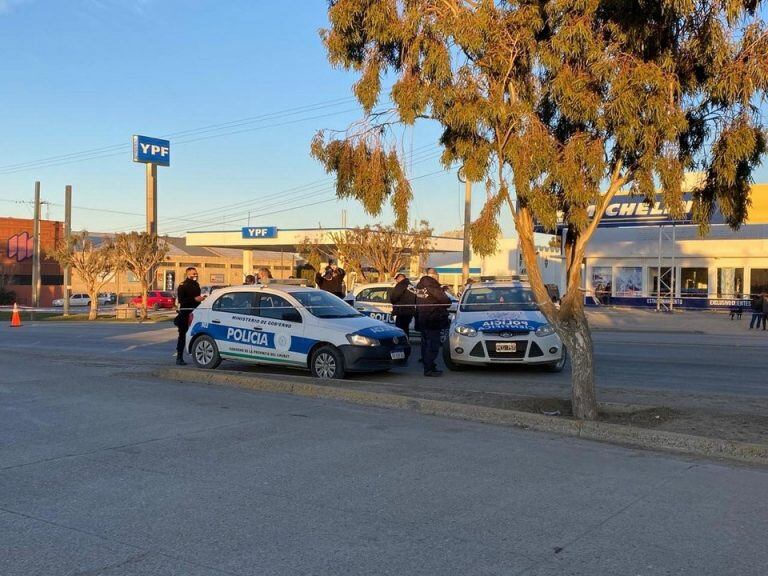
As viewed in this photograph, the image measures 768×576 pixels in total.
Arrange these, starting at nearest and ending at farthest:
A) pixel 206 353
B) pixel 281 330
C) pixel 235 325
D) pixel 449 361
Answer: pixel 281 330 < pixel 235 325 < pixel 206 353 < pixel 449 361

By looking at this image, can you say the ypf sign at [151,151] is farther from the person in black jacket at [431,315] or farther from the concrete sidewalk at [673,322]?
the person in black jacket at [431,315]

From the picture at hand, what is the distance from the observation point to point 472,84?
28.0 feet

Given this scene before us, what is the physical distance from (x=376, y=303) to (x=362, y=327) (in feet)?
20.1

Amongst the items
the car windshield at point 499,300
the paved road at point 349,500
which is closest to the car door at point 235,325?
the paved road at point 349,500

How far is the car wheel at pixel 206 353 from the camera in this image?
13.5 metres

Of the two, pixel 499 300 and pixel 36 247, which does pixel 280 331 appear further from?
pixel 36 247

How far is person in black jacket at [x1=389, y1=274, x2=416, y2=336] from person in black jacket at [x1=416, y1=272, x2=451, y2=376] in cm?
180

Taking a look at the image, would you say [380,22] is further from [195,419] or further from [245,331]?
[245,331]

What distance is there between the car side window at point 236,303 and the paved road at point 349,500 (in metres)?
4.05

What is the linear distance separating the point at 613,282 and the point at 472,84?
36.5 metres

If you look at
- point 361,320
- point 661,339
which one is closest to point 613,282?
point 661,339

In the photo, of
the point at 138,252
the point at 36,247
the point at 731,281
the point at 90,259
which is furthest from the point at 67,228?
the point at 731,281

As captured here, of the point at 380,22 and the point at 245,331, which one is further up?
the point at 380,22

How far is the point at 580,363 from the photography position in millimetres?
8594
